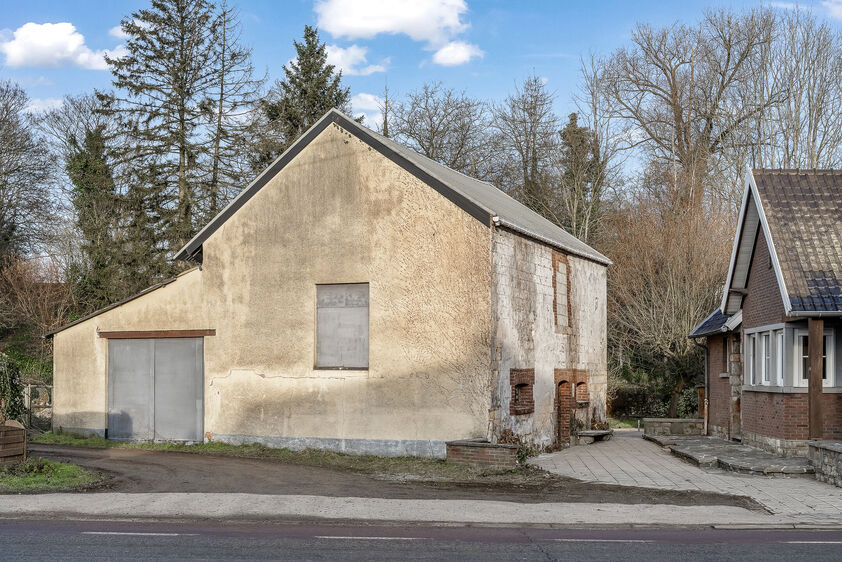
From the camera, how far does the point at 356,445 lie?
19.0 metres

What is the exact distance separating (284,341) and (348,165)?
14.7 feet

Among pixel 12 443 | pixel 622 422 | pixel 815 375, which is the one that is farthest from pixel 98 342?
pixel 622 422

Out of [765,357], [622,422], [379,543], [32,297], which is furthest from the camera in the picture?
[32,297]

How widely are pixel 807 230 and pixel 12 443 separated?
17.0 meters

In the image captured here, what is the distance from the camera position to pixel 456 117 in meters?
45.8

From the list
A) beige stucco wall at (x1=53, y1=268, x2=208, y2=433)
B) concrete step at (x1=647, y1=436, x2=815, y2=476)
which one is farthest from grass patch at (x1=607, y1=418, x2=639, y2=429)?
beige stucco wall at (x1=53, y1=268, x2=208, y2=433)

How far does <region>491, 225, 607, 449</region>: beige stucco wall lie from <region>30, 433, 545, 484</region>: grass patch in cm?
186

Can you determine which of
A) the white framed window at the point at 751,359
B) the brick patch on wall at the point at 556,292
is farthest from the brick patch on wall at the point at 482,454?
the white framed window at the point at 751,359

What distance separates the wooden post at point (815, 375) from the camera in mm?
16984

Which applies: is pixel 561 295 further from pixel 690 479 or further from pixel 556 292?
pixel 690 479

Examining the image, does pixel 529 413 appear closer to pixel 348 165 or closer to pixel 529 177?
pixel 348 165

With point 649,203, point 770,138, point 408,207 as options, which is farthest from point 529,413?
point 770,138

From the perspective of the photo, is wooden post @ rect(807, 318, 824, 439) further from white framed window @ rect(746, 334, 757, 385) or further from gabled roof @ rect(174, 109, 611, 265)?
gabled roof @ rect(174, 109, 611, 265)

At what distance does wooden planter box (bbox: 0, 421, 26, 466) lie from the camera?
599 inches
